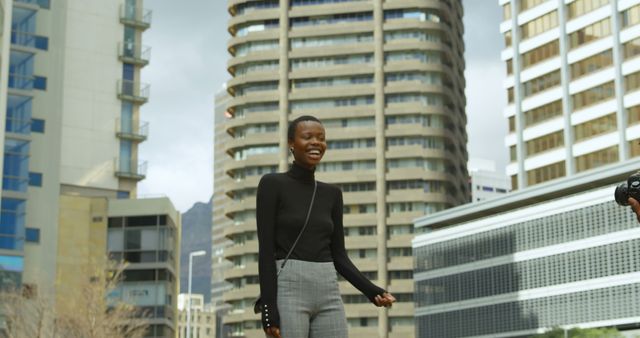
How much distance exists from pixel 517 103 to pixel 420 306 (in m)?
20.4

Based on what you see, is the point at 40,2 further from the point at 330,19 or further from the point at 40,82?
the point at 330,19

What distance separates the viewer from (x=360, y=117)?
435 ft

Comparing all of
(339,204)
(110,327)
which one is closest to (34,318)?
(110,327)

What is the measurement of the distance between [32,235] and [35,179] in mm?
3812

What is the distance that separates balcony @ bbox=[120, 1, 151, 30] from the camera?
90250 mm

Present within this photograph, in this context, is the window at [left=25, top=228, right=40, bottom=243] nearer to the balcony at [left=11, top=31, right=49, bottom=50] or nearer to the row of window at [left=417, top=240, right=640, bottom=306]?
the balcony at [left=11, top=31, right=49, bottom=50]

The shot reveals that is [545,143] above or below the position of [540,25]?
below

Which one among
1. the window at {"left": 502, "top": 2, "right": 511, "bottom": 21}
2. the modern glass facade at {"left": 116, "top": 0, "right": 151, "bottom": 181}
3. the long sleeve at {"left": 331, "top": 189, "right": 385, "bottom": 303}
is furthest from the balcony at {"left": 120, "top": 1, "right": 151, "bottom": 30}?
the long sleeve at {"left": 331, "top": 189, "right": 385, "bottom": 303}

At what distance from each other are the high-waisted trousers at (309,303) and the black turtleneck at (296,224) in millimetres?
81

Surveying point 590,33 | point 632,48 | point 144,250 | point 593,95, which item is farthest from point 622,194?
point 590,33

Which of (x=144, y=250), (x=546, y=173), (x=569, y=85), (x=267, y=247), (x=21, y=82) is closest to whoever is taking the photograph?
(x=267, y=247)

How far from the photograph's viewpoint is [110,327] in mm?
61875

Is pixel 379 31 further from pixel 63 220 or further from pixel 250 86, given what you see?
pixel 63 220

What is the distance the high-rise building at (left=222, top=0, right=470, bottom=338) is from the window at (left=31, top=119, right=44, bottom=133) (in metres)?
50.2
